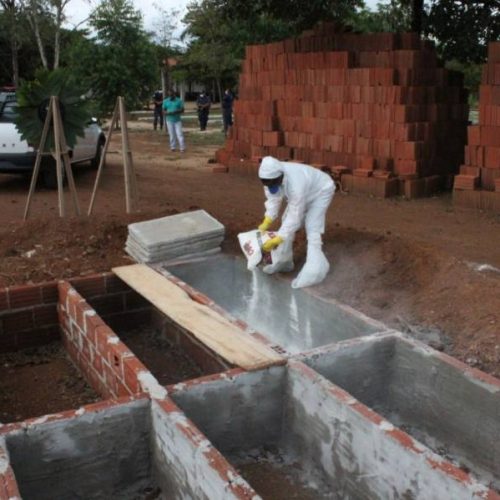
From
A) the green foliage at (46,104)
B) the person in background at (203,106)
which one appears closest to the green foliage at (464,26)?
the green foliage at (46,104)

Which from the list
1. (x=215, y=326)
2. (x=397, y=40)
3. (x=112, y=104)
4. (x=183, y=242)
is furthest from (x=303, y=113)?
(x=112, y=104)

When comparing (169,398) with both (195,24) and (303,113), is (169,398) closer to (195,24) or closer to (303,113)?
(303,113)

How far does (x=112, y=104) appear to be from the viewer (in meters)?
23.1

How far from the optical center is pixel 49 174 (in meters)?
11.2

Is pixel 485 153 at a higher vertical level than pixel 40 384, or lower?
higher

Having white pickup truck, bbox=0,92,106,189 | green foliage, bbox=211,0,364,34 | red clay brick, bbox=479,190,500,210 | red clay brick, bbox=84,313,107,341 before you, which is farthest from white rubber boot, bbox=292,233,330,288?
green foliage, bbox=211,0,364,34

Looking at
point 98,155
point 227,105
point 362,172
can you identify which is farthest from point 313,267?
point 227,105

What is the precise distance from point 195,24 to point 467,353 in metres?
28.8

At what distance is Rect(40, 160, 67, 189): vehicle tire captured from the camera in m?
11.1

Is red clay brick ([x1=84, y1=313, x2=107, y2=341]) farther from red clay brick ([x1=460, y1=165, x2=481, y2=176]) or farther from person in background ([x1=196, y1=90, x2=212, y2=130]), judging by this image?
person in background ([x1=196, y1=90, x2=212, y2=130])

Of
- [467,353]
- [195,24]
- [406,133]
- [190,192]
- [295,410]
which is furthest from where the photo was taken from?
[195,24]

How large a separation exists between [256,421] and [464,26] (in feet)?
31.9

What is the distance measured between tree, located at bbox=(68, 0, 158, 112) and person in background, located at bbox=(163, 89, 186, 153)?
595cm

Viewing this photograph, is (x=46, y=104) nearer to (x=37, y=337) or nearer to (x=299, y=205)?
(x=37, y=337)
